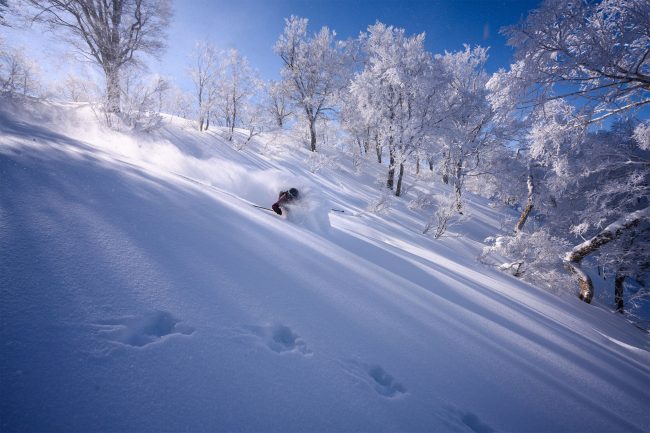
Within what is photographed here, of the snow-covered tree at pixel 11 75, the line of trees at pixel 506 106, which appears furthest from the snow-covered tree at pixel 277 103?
the snow-covered tree at pixel 11 75

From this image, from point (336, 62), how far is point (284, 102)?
15.0ft

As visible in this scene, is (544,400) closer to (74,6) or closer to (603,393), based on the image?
(603,393)

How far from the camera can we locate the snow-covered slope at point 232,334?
1.04 meters

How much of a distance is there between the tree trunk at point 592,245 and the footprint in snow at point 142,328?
998 cm

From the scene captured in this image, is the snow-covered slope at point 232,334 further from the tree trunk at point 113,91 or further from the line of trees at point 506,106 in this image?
the tree trunk at point 113,91

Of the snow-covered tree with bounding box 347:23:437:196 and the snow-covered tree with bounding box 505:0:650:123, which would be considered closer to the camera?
the snow-covered tree with bounding box 505:0:650:123

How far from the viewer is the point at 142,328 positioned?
4.28 ft

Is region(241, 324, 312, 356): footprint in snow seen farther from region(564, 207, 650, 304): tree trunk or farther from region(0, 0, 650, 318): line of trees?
region(564, 207, 650, 304): tree trunk

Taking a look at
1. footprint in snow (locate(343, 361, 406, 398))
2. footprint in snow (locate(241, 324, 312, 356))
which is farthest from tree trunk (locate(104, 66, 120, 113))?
footprint in snow (locate(343, 361, 406, 398))

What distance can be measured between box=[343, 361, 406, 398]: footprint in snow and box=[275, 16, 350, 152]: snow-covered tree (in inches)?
610

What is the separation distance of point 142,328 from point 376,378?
1420 millimetres

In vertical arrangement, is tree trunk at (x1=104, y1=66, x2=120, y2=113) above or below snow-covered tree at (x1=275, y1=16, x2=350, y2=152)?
below

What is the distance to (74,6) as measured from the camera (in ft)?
29.9

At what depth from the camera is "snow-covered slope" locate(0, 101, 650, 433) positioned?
1045 mm
